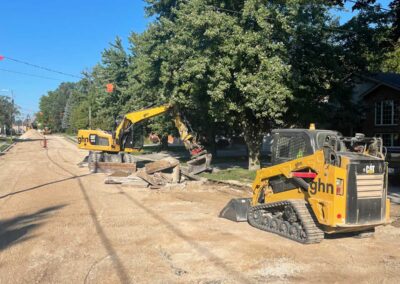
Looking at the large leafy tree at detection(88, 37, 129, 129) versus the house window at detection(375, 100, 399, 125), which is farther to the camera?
the large leafy tree at detection(88, 37, 129, 129)

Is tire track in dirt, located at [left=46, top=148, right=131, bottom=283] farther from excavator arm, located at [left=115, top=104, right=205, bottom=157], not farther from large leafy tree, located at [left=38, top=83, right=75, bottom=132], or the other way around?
large leafy tree, located at [left=38, top=83, right=75, bottom=132]

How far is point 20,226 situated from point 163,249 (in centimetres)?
400

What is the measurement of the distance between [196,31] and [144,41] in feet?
31.9

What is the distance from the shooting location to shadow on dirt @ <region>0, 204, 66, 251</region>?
9.11 m

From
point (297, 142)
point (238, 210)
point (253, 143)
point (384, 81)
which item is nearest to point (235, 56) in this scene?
point (253, 143)

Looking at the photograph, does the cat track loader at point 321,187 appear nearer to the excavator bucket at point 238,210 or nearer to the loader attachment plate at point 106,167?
the excavator bucket at point 238,210

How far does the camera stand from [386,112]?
105 feet

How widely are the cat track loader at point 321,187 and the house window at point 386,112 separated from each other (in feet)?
77.9

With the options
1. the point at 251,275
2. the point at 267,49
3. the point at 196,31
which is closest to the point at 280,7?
the point at 267,49

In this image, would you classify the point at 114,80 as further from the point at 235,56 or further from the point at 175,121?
the point at 235,56

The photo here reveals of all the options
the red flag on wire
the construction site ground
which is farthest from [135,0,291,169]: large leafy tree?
the red flag on wire

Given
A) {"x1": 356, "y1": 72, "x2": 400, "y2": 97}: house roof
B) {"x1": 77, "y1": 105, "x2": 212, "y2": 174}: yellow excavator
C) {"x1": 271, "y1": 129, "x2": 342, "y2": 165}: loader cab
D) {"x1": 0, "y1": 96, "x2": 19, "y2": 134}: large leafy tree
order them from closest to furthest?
1. {"x1": 271, "y1": 129, "x2": 342, "y2": 165}: loader cab
2. {"x1": 77, "y1": 105, "x2": 212, "y2": 174}: yellow excavator
3. {"x1": 356, "y1": 72, "x2": 400, "y2": 97}: house roof
4. {"x1": 0, "y1": 96, "x2": 19, "y2": 134}: large leafy tree

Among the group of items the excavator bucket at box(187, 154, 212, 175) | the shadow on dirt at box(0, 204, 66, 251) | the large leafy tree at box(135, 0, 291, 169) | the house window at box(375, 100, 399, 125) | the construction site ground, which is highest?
the large leafy tree at box(135, 0, 291, 169)

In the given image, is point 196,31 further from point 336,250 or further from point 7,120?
point 7,120
